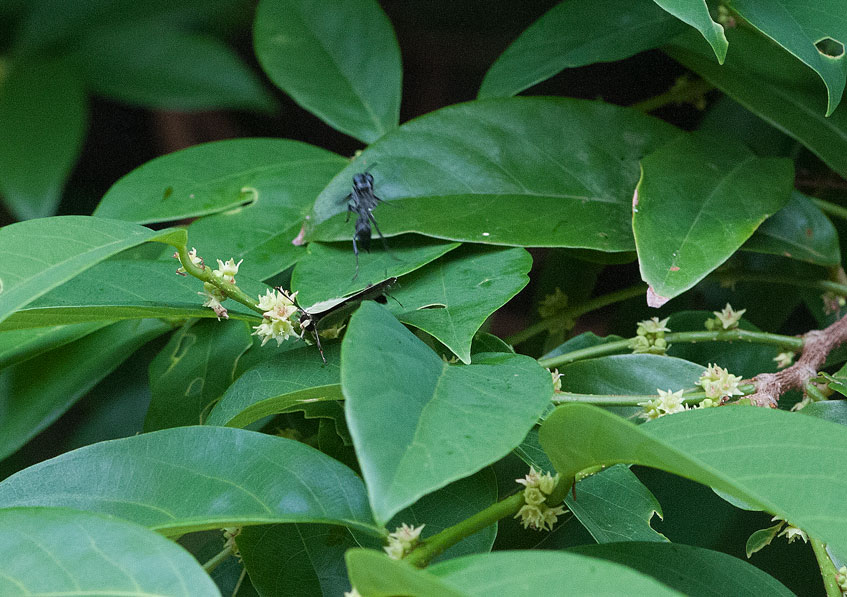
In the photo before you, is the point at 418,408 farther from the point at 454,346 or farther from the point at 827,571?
the point at 827,571

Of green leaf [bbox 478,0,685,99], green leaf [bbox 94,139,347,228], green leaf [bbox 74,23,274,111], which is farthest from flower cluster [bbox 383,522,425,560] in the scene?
green leaf [bbox 74,23,274,111]

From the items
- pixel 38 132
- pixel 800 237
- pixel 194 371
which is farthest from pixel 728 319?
pixel 38 132

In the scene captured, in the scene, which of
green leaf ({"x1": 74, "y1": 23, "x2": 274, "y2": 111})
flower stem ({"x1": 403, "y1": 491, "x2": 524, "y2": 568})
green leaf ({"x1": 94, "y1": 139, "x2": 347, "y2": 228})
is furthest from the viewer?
green leaf ({"x1": 74, "y1": 23, "x2": 274, "y2": 111})

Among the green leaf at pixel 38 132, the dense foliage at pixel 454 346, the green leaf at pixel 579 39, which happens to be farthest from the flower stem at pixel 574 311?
the green leaf at pixel 38 132

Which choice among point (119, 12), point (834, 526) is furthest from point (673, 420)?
point (119, 12)

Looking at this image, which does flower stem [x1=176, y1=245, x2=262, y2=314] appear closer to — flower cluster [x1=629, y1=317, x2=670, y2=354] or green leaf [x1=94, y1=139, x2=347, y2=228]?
green leaf [x1=94, y1=139, x2=347, y2=228]

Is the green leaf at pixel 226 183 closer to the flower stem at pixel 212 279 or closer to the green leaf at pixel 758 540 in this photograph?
the flower stem at pixel 212 279
